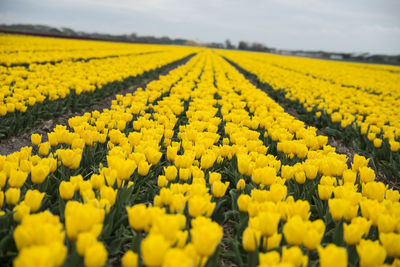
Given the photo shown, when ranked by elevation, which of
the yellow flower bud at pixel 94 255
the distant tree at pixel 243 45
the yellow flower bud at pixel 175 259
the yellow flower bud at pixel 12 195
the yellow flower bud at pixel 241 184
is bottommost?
the yellow flower bud at pixel 241 184

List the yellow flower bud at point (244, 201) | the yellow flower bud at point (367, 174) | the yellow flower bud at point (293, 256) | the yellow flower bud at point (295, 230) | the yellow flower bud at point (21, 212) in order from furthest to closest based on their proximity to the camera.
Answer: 1. the yellow flower bud at point (367, 174)
2. the yellow flower bud at point (244, 201)
3. the yellow flower bud at point (21, 212)
4. the yellow flower bud at point (295, 230)
5. the yellow flower bud at point (293, 256)

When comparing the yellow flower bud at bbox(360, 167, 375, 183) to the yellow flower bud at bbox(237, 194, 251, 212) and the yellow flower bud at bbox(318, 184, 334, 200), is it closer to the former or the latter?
the yellow flower bud at bbox(318, 184, 334, 200)

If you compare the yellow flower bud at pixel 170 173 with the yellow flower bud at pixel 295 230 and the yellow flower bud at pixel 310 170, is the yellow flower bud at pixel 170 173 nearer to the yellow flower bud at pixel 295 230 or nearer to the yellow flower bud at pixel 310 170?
the yellow flower bud at pixel 295 230

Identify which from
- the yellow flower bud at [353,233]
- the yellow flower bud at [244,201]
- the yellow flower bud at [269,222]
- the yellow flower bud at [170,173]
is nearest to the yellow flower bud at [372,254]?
the yellow flower bud at [353,233]

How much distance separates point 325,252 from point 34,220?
1.30 metres

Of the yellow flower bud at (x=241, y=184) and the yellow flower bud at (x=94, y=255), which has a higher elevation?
the yellow flower bud at (x=94, y=255)

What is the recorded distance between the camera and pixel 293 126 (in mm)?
4215

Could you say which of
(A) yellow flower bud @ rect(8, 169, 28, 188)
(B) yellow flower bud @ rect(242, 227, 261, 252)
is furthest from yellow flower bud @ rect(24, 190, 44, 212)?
(B) yellow flower bud @ rect(242, 227, 261, 252)

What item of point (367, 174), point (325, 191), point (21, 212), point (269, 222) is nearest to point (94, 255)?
point (21, 212)

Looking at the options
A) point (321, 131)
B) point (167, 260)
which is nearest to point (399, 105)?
point (321, 131)

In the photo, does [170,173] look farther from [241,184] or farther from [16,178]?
[16,178]

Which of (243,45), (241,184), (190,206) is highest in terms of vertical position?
(243,45)

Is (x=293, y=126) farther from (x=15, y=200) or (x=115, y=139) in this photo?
(x=15, y=200)

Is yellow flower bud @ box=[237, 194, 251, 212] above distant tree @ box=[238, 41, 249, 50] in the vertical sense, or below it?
below
